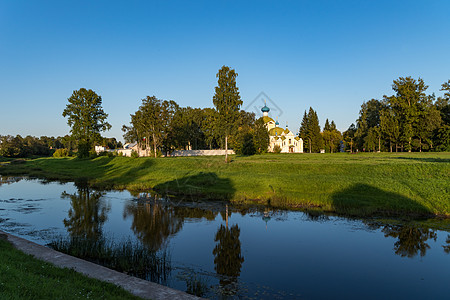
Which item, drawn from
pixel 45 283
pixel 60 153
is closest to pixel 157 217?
pixel 45 283

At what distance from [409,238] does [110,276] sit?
13535 millimetres

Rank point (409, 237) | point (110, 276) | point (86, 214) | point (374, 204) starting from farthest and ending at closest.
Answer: point (86, 214)
point (374, 204)
point (409, 237)
point (110, 276)

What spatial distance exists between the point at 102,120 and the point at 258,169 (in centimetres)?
5100

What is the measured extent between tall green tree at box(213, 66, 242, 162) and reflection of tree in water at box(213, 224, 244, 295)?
29.9m

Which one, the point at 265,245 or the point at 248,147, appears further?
the point at 248,147

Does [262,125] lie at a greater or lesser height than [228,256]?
greater

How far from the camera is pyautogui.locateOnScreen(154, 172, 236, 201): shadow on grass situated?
2544cm

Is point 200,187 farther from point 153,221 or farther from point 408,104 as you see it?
point 408,104

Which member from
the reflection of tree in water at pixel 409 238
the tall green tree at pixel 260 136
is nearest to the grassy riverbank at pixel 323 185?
the reflection of tree in water at pixel 409 238

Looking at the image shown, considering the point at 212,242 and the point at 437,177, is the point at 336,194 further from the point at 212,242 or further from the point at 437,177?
the point at 212,242

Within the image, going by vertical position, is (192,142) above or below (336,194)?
above

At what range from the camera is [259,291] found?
9.05 meters

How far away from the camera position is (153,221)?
17844 millimetres

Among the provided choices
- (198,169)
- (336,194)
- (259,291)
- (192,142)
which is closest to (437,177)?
(336,194)
